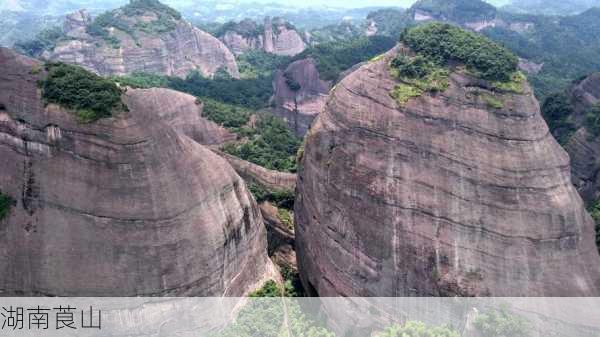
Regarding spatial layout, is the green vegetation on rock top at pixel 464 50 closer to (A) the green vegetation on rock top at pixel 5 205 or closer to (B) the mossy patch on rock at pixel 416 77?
(B) the mossy patch on rock at pixel 416 77

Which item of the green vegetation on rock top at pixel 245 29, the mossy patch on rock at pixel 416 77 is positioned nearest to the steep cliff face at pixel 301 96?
the mossy patch on rock at pixel 416 77

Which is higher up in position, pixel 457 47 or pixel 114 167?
pixel 457 47

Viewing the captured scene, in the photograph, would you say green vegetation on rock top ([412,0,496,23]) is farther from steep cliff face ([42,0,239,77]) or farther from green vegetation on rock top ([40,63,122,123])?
green vegetation on rock top ([40,63,122,123])

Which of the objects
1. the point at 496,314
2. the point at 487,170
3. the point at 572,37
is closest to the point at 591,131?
the point at 487,170

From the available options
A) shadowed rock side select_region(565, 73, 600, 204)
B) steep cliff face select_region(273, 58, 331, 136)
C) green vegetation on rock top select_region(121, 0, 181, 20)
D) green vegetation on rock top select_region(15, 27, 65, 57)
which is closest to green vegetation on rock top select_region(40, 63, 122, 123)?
shadowed rock side select_region(565, 73, 600, 204)

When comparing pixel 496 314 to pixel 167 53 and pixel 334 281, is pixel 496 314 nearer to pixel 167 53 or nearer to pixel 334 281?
pixel 334 281

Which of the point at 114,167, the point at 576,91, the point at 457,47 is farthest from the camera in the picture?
the point at 576,91
